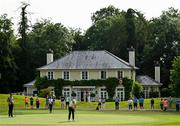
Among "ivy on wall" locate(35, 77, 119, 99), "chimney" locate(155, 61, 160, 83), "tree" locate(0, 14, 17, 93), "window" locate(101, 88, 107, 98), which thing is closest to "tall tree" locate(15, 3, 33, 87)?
"tree" locate(0, 14, 17, 93)

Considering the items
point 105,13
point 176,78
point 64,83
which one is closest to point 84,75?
point 64,83

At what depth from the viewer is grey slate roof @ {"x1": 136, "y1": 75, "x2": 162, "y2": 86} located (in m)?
104

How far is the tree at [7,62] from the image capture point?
109 m

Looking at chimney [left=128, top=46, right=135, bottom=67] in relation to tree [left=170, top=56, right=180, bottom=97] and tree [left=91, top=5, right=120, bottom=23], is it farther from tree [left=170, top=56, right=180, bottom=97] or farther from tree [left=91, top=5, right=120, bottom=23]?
tree [left=91, top=5, right=120, bottom=23]

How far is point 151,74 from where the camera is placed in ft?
373

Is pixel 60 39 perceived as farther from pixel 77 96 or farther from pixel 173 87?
pixel 173 87

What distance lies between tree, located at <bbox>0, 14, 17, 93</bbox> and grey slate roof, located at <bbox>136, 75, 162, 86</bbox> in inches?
960

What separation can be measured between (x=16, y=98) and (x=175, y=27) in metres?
42.0

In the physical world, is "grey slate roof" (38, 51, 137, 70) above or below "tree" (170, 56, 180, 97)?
above

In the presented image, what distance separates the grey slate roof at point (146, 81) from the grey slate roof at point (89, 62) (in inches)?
282

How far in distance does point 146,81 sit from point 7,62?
26.8 m

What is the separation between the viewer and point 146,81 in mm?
105125

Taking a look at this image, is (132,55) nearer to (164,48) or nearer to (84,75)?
(84,75)

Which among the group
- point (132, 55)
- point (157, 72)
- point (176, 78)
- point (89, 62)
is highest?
point (132, 55)
